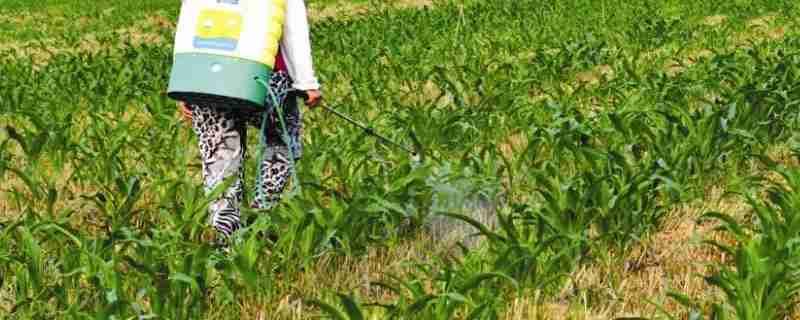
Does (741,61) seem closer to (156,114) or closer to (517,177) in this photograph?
(517,177)

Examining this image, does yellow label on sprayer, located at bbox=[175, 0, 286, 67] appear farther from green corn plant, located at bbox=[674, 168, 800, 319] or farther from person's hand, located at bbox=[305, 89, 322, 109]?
green corn plant, located at bbox=[674, 168, 800, 319]

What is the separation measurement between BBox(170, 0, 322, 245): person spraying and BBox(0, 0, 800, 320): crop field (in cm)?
14

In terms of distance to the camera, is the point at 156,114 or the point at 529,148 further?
the point at 156,114

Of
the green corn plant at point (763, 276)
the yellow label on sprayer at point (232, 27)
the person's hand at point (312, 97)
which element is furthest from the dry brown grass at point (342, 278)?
the green corn plant at point (763, 276)

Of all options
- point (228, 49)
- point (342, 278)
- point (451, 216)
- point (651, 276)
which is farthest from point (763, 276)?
point (228, 49)

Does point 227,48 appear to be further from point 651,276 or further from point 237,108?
point 651,276

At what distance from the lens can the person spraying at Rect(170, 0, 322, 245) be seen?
378 cm

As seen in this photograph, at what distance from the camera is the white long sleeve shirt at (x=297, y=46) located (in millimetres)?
3982

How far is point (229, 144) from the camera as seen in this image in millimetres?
4125

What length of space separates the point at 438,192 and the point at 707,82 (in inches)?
144

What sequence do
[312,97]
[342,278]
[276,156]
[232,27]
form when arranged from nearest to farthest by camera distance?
[232,27] → [342,278] → [312,97] → [276,156]

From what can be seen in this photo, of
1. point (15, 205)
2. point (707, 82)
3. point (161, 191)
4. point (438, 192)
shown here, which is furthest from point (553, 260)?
point (707, 82)

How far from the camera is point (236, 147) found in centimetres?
415

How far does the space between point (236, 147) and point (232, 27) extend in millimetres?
594
